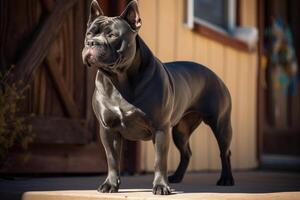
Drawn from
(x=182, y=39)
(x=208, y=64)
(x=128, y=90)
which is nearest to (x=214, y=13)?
(x=208, y=64)

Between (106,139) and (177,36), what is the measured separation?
10.2 ft

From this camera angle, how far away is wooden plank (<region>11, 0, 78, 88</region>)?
5.50 meters

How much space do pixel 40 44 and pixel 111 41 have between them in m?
1.82

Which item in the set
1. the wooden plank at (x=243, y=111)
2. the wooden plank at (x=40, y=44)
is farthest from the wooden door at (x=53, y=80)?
the wooden plank at (x=243, y=111)


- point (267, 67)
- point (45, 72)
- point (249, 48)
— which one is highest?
point (45, 72)

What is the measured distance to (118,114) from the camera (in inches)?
163

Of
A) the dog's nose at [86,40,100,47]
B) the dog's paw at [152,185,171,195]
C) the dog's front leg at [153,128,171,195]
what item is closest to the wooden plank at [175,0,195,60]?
the dog's front leg at [153,128,171,195]

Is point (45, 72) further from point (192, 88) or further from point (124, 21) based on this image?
point (124, 21)

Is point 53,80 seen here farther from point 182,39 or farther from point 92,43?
point 92,43

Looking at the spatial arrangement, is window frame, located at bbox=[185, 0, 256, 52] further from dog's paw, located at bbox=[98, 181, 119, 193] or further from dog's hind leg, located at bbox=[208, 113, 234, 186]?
dog's paw, located at bbox=[98, 181, 119, 193]

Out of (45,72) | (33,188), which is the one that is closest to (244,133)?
(45,72)

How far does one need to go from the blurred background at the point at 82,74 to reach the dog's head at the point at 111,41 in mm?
1443

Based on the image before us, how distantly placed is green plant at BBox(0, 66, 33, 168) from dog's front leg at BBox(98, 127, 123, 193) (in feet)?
3.71

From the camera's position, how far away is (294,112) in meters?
13.4
